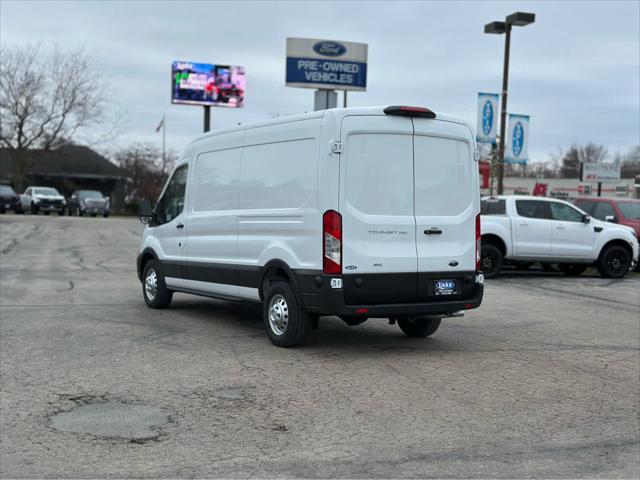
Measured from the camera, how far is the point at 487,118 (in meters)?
24.5

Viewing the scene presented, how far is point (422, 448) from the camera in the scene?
5.20 m

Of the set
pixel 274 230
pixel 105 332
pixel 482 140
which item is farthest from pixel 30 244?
pixel 274 230

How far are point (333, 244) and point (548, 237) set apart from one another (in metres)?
10.5

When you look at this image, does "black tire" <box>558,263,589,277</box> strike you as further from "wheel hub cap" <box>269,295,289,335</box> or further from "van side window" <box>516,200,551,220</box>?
"wheel hub cap" <box>269,295,289,335</box>

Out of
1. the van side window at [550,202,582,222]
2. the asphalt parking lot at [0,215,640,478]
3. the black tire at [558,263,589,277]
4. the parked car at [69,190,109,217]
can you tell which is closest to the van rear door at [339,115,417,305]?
the asphalt parking lot at [0,215,640,478]

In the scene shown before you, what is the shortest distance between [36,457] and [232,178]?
16.5 ft

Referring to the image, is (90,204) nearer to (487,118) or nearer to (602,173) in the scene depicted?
(602,173)

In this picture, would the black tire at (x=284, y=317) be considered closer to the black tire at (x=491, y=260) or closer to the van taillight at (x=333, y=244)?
the van taillight at (x=333, y=244)

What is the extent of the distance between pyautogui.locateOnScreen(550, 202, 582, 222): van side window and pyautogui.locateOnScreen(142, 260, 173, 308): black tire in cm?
961

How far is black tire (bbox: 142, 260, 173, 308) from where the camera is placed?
11133 mm

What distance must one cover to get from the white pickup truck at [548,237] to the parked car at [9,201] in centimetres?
3704

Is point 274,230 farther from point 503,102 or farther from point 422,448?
point 503,102

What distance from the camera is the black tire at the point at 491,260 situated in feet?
55.7

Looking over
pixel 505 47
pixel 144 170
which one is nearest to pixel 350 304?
pixel 505 47
